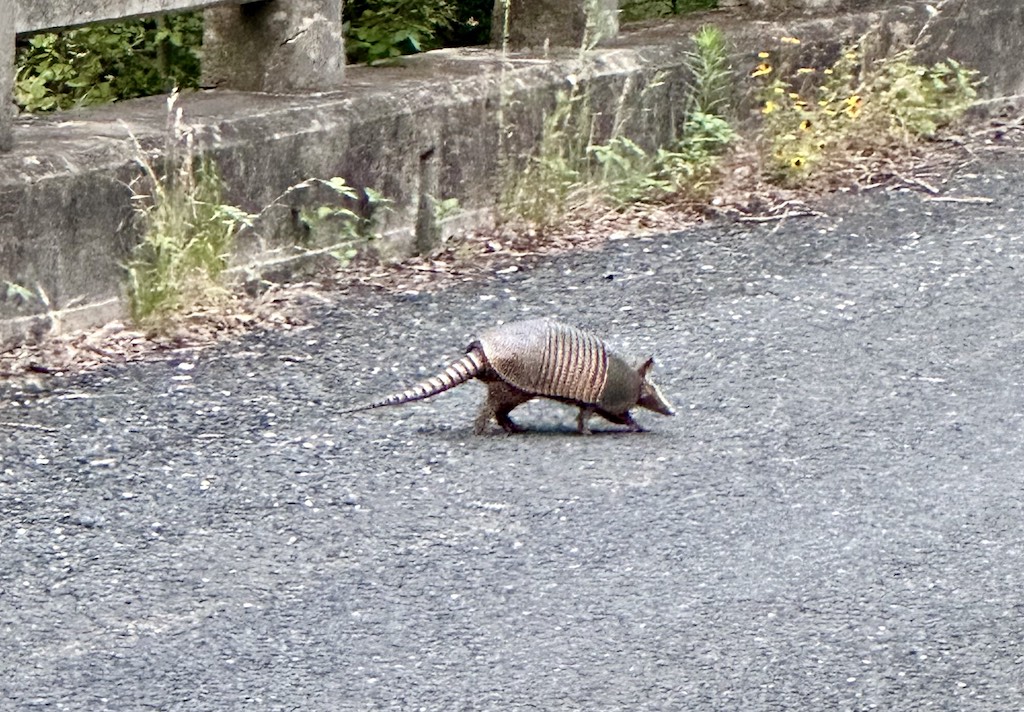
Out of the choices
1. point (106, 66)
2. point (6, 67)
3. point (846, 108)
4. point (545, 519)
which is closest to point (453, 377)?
point (545, 519)

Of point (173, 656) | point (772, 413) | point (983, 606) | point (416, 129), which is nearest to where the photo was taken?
point (173, 656)

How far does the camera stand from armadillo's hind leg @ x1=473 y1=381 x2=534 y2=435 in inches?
202

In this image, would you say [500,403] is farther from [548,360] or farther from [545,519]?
[545,519]

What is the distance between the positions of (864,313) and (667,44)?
1.88 metres

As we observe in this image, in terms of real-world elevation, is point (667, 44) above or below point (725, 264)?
above

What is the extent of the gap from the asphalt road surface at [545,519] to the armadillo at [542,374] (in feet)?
0.39

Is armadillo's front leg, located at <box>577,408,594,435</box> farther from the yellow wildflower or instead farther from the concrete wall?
the yellow wildflower

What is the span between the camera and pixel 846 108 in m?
7.99

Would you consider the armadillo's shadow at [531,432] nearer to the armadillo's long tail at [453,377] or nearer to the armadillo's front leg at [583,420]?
the armadillo's front leg at [583,420]

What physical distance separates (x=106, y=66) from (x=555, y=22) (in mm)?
2002

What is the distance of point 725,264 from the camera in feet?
22.4

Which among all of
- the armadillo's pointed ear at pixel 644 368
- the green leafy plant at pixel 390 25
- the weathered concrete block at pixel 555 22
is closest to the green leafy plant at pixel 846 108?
the weathered concrete block at pixel 555 22

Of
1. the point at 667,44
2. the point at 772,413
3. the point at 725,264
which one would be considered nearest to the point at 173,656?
the point at 772,413

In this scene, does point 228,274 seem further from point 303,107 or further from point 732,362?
point 732,362
